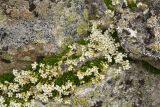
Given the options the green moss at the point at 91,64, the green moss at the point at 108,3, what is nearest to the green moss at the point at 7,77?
the green moss at the point at 91,64

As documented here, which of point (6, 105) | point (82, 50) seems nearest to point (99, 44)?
point (82, 50)

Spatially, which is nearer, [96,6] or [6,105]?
[6,105]

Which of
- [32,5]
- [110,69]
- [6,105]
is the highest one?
[32,5]

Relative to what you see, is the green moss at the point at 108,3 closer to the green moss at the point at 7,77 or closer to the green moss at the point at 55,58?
the green moss at the point at 55,58

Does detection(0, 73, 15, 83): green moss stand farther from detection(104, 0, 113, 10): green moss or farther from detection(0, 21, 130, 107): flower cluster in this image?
detection(104, 0, 113, 10): green moss

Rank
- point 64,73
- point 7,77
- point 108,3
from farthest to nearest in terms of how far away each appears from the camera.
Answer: point 108,3
point 7,77
point 64,73

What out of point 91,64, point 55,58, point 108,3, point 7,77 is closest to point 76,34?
point 55,58

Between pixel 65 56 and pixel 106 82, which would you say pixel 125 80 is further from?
pixel 65 56

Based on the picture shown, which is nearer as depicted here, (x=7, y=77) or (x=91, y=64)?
(x=91, y=64)

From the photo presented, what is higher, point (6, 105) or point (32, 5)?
point (32, 5)

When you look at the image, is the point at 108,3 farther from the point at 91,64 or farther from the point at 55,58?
the point at 55,58
